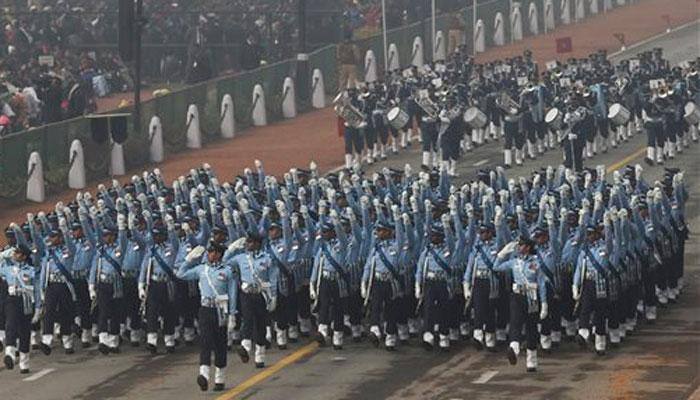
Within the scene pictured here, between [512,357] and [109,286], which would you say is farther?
[109,286]

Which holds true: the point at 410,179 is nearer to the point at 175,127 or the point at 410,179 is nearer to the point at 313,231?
the point at 313,231

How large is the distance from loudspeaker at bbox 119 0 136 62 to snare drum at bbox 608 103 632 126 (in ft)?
34.8

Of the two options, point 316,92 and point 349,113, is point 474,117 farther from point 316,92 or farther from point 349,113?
point 316,92

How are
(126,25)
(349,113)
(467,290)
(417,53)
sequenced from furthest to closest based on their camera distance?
(417,53) → (126,25) → (349,113) → (467,290)

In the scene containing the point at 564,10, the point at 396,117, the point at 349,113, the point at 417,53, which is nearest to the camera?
the point at 349,113

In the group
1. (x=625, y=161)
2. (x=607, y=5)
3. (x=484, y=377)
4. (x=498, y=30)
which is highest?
(x=607, y=5)

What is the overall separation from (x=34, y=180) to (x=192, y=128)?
799 cm

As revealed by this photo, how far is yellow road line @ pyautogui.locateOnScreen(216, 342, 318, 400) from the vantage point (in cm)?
3267

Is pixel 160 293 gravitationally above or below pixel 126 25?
below

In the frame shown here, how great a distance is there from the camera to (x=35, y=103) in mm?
57281

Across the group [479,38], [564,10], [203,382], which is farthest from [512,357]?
[564,10]

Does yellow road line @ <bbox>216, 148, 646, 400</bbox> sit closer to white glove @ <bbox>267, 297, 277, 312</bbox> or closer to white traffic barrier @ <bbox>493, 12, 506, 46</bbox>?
white glove @ <bbox>267, 297, 277, 312</bbox>

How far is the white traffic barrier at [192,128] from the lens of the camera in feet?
191

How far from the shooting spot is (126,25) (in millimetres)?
53938
